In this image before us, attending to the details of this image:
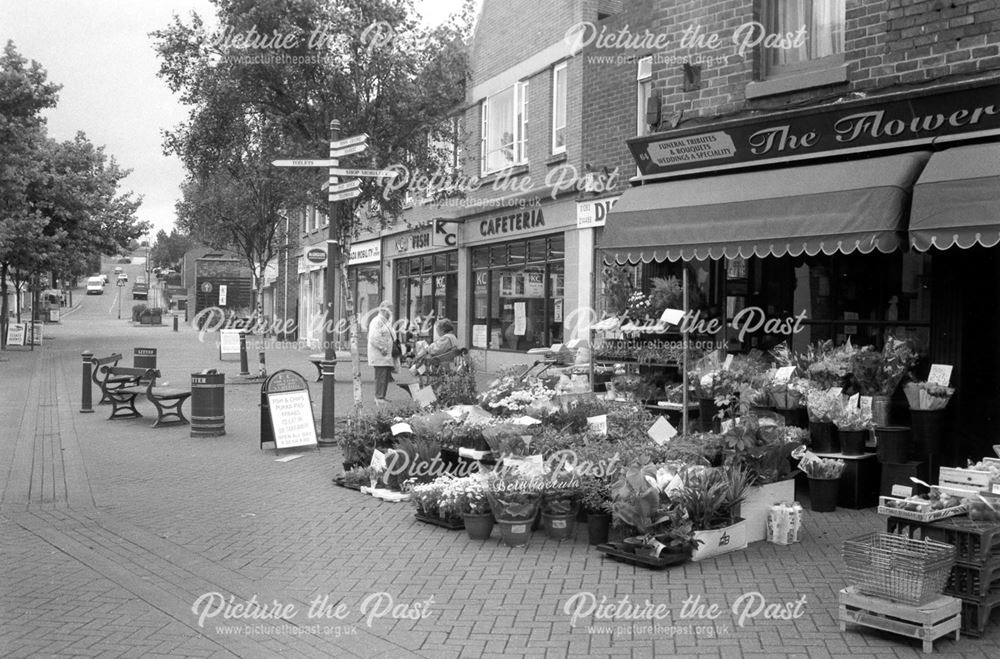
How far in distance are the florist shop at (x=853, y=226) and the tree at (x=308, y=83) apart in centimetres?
530

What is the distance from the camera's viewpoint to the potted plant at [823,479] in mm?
8023

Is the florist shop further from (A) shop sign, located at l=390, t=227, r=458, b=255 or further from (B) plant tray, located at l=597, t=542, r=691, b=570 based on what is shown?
(A) shop sign, located at l=390, t=227, r=458, b=255

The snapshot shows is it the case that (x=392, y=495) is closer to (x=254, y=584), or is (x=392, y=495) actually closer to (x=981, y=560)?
(x=254, y=584)

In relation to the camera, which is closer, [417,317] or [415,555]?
[415,555]

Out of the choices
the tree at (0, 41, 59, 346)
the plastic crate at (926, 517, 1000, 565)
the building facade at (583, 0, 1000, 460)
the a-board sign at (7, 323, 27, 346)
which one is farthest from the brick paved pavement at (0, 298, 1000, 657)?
the a-board sign at (7, 323, 27, 346)

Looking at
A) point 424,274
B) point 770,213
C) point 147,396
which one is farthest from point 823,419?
point 424,274

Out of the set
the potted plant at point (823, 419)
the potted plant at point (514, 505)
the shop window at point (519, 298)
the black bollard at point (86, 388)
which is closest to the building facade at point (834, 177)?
the potted plant at point (823, 419)

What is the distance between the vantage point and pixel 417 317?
2625cm

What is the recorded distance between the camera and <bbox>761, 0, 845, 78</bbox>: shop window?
30.4ft

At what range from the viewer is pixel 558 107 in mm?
18391

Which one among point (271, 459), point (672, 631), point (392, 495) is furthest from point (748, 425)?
point (271, 459)

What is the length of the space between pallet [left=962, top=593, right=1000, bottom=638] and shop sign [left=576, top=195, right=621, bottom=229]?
11.5 m

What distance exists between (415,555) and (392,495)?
1876 mm

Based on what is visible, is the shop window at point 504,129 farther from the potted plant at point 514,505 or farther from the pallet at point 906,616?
the pallet at point 906,616
